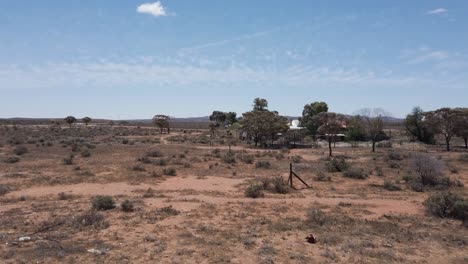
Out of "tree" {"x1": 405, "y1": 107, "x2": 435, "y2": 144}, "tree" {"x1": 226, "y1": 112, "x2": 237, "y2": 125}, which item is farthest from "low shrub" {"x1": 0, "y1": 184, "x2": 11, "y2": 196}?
"tree" {"x1": 226, "y1": 112, "x2": 237, "y2": 125}

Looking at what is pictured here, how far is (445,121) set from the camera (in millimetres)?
43094

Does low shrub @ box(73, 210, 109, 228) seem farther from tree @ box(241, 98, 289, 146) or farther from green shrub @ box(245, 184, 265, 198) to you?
tree @ box(241, 98, 289, 146)

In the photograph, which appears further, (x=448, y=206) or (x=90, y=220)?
(x=448, y=206)

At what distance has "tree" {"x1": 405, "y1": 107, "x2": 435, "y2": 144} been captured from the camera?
55.5 m

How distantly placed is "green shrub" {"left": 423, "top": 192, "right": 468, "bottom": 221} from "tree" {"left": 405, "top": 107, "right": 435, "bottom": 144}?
4455 centimetres

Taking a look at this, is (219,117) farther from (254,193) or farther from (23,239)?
(23,239)

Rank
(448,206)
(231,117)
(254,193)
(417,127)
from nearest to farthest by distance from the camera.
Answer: (448,206) < (254,193) < (417,127) < (231,117)

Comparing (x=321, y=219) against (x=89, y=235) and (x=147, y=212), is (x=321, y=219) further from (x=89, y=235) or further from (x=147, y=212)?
(x=89, y=235)

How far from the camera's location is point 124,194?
60.7 feet

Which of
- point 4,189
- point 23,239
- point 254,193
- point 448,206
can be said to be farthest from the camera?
point 4,189

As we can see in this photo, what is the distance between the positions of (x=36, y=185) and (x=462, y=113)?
4129cm

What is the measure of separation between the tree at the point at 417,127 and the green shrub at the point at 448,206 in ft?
146

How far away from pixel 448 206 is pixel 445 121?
3281cm

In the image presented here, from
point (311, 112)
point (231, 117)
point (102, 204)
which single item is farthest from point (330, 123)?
point (231, 117)
